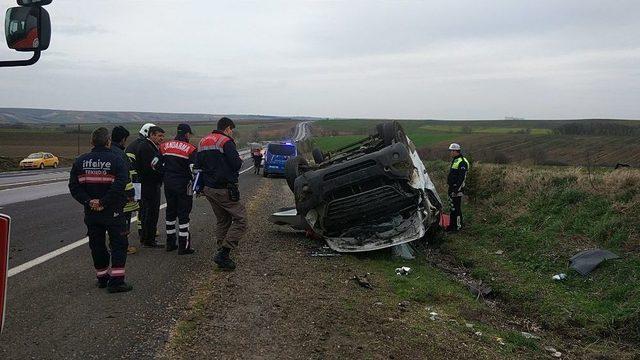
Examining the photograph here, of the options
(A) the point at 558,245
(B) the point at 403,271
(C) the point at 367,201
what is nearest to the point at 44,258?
(C) the point at 367,201

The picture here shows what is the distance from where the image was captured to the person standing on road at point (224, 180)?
20.2 feet

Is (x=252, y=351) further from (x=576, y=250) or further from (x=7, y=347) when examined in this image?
(x=576, y=250)

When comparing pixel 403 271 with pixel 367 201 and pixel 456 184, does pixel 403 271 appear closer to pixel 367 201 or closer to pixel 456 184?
pixel 367 201

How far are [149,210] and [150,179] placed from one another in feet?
1.47

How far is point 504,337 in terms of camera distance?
4.63 m

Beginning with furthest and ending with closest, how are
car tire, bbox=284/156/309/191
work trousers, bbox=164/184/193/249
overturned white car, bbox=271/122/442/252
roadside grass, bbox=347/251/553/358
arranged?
car tire, bbox=284/156/309/191, overturned white car, bbox=271/122/442/252, work trousers, bbox=164/184/193/249, roadside grass, bbox=347/251/553/358

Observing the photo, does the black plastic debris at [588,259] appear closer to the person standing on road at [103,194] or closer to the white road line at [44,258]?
the person standing on road at [103,194]

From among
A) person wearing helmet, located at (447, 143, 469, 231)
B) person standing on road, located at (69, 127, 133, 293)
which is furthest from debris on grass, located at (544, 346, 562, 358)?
person wearing helmet, located at (447, 143, 469, 231)

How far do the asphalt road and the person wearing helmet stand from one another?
4.56 meters

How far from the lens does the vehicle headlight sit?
7.39 meters

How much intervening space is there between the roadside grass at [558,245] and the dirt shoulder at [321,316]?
0.96m

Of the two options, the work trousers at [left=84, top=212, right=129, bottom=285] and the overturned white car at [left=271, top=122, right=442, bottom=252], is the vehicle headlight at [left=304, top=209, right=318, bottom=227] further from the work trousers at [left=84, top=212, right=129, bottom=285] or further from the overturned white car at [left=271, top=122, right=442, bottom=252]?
the work trousers at [left=84, top=212, right=129, bottom=285]

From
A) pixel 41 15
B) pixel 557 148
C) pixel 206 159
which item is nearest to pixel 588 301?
pixel 206 159

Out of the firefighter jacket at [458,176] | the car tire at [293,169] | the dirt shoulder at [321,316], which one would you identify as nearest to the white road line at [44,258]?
the dirt shoulder at [321,316]
